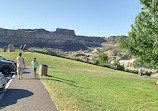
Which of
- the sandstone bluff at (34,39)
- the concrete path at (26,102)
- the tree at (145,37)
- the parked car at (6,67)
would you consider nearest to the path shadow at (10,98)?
the concrete path at (26,102)

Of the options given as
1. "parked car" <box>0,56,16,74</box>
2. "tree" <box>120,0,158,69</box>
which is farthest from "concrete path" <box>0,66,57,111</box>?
"tree" <box>120,0,158,69</box>

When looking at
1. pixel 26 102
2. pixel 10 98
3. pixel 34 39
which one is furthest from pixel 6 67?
pixel 34 39

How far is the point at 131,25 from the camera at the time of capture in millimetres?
17203

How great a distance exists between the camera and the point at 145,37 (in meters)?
15.0

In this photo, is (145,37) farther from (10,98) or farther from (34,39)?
(34,39)

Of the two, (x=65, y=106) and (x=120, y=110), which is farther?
(x=120, y=110)

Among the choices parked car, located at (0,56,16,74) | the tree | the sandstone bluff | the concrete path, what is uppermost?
the sandstone bluff

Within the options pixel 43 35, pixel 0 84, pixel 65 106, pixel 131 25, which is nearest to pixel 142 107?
pixel 65 106

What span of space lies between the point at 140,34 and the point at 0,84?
12.0m

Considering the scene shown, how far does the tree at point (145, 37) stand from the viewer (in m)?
14.4

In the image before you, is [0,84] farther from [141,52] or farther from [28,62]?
[28,62]

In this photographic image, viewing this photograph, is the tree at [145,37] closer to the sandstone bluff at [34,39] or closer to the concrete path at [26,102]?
the concrete path at [26,102]

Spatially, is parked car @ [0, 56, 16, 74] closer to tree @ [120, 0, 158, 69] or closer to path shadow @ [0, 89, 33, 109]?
path shadow @ [0, 89, 33, 109]

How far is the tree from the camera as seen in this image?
566 inches
